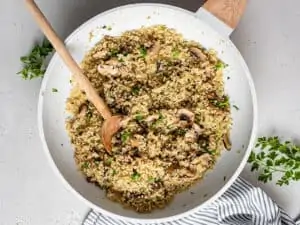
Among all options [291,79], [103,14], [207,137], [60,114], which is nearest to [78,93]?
[60,114]

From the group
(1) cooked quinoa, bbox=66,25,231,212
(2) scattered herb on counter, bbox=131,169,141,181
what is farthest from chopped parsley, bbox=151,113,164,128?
(2) scattered herb on counter, bbox=131,169,141,181

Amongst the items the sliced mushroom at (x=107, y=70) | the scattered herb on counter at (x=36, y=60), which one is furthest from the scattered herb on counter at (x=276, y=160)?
the scattered herb on counter at (x=36, y=60)

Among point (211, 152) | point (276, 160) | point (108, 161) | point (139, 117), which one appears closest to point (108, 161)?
point (108, 161)

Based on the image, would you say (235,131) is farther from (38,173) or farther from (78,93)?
(38,173)

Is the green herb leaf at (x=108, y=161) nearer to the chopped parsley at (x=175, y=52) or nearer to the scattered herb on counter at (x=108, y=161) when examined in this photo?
the scattered herb on counter at (x=108, y=161)

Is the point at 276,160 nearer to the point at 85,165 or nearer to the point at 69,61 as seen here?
the point at 85,165

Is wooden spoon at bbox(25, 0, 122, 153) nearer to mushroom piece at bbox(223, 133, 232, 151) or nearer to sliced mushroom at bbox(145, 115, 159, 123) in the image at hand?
sliced mushroom at bbox(145, 115, 159, 123)
